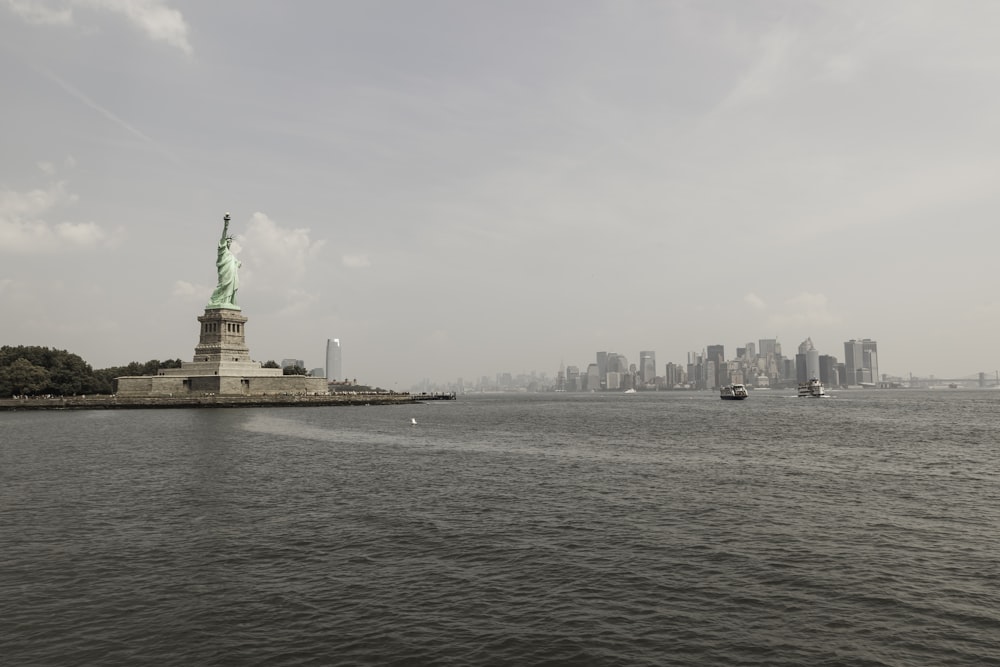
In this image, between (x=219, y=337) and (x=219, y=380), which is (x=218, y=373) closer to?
(x=219, y=380)

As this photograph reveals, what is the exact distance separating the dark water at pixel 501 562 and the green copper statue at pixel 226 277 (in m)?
81.2

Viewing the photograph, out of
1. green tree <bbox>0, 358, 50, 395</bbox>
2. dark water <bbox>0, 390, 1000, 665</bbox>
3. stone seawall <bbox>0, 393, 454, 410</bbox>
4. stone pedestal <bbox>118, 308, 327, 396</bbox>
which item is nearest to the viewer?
dark water <bbox>0, 390, 1000, 665</bbox>

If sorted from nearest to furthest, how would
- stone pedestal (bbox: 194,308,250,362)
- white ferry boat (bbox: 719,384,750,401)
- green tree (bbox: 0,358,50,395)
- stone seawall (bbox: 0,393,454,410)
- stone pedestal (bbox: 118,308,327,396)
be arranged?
stone seawall (bbox: 0,393,454,410) → stone pedestal (bbox: 118,308,327,396) → stone pedestal (bbox: 194,308,250,362) → green tree (bbox: 0,358,50,395) → white ferry boat (bbox: 719,384,750,401)

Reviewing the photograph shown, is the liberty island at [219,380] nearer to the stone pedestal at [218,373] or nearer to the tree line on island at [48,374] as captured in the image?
the stone pedestal at [218,373]

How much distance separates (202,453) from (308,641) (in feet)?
118

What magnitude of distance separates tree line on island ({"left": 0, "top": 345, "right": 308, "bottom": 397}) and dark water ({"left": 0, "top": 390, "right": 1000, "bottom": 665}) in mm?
101830

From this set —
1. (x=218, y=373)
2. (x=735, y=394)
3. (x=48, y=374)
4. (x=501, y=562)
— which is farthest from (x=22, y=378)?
(x=735, y=394)

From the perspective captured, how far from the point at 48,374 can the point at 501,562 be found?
140 metres

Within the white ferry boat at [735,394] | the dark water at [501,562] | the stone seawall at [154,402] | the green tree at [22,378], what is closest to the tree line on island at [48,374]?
the green tree at [22,378]

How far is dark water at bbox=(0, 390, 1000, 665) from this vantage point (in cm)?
1412

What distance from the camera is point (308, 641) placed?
1427 cm

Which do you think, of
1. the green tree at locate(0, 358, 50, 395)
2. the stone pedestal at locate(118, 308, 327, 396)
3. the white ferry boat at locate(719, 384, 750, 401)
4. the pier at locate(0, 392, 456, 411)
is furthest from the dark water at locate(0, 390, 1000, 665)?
the white ferry boat at locate(719, 384, 750, 401)

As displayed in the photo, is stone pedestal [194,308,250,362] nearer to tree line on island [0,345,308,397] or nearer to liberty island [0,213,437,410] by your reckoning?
liberty island [0,213,437,410]

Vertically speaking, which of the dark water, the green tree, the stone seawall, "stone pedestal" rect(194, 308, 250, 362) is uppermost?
"stone pedestal" rect(194, 308, 250, 362)
